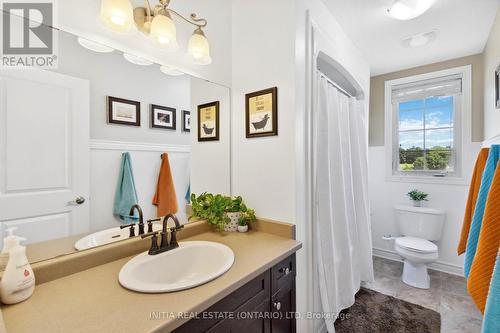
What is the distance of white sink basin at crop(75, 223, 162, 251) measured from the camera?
38.7 inches

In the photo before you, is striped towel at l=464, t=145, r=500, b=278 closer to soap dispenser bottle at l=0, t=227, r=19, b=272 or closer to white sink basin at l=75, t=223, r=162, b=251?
white sink basin at l=75, t=223, r=162, b=251

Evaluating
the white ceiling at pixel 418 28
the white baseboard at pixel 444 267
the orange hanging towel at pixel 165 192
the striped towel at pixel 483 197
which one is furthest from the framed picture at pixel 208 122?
the white baseboard at pixel 444 267

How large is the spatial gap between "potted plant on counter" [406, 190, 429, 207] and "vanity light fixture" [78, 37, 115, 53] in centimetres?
319

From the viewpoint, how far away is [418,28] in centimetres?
196

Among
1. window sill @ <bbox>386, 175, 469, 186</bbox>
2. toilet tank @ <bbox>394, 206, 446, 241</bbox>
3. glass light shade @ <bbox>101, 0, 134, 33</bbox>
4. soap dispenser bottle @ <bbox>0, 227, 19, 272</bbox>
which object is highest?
glass light shade @ <bbox>101, 0, 134, 33</bbox>

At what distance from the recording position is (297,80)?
1357mm

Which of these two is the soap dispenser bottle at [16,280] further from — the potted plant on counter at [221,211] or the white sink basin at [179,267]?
the potted plant on counter at [221,211]

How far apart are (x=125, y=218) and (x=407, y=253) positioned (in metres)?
2.58

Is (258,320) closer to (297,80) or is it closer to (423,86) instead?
(297,80)

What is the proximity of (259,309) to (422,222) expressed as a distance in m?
2.40

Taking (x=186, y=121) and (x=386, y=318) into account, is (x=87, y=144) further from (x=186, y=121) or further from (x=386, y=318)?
(x=386, y=318)

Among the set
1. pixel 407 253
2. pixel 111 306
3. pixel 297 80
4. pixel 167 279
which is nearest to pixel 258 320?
pixel 167 279

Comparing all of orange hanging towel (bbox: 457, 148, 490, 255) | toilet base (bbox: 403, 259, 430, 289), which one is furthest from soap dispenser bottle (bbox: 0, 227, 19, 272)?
toilet base (bbox: 403, 259, 430, 289)

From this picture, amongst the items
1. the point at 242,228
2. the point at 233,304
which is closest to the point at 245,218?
the point at 242,228
